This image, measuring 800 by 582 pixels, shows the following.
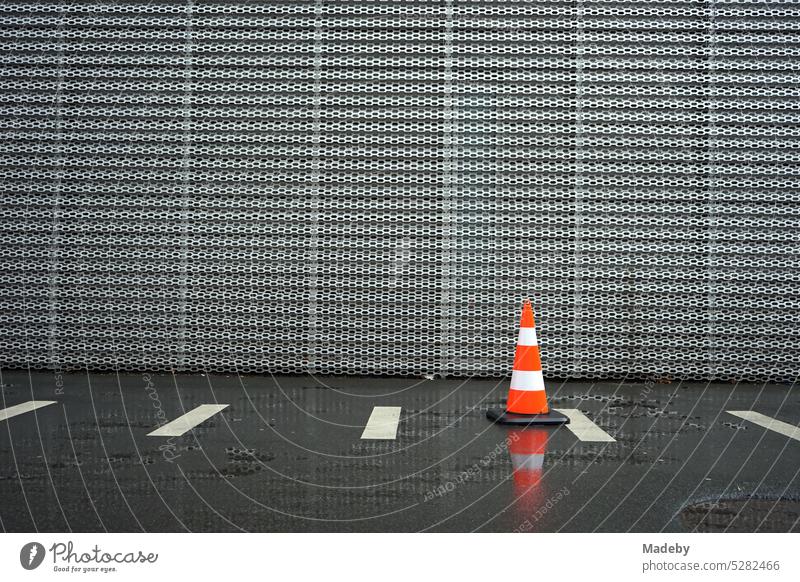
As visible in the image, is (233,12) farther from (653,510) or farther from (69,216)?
(653,510)

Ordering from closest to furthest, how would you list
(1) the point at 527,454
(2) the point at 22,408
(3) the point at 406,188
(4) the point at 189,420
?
(1) the point at 527,454, (4) the point at 189,420, (2) the point at 22,408, (3) the point at 406,188

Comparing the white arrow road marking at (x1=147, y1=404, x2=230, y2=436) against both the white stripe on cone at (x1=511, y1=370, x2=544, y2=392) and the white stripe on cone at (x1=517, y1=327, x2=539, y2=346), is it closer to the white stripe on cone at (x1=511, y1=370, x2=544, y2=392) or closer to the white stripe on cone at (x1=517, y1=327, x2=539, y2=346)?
the white stripe on cone at (x1=511, y1=370, x2=544, y2=392)

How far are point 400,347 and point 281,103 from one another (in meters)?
3.16

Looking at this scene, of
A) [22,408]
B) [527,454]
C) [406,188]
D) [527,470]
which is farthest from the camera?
[406,188]

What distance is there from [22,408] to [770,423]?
6.11 meters

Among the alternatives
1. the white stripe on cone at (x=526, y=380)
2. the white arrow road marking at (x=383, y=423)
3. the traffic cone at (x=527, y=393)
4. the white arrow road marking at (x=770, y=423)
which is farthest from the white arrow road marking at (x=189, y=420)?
the white arrow road marking at (x=770, y=423)

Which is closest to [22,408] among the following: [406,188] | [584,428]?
[584,428]

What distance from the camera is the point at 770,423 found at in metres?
7.14

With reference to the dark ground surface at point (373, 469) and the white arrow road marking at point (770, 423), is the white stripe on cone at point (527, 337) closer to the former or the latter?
the dark ground surface at point (373, 469)

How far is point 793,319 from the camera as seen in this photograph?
33.3 ft

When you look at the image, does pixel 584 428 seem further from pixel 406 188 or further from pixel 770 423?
pixel 406 188

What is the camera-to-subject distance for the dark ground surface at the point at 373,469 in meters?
4.16

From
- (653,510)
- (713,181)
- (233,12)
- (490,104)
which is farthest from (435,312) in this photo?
(653,510)

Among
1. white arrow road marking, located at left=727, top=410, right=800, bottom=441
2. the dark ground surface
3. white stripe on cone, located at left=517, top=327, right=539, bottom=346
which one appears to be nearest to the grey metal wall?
the dark ground surface
